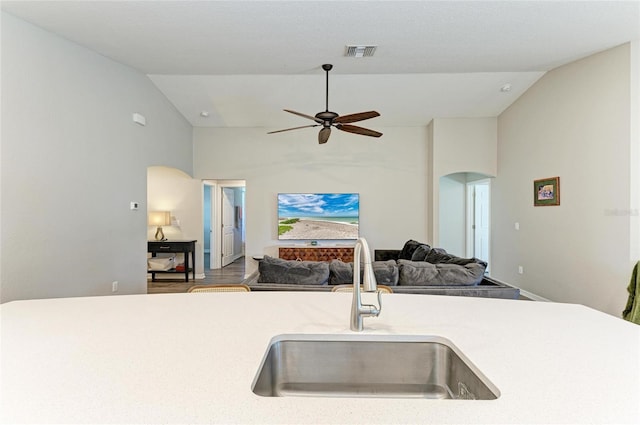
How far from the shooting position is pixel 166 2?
2803mm

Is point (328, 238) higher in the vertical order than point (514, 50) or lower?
lower

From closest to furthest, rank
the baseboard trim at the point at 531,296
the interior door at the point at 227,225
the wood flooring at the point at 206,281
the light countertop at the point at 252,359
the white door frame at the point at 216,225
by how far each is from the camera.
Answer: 1. the light countertop at the point at 252,359
2. the baseboard trim at the point at 531,296
3. the wood flooring at the point at 206,281
4. the white door frame at the point at 216,225
5. the interior door at the point at 227,225

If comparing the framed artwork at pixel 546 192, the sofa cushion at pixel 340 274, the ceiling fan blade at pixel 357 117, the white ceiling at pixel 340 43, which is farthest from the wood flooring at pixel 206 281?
the framed artwork at pixel 546 192

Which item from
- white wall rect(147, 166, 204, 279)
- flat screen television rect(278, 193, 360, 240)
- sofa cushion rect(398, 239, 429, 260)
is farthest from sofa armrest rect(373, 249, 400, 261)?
white wall rect(147, 166, 204, 279)

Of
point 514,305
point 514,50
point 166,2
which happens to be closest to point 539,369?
point 514,305

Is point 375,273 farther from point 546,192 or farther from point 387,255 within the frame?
point 546,192

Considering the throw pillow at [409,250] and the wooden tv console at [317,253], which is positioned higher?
the throw pillow at [409,250]

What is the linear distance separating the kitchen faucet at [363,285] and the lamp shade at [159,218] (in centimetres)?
581

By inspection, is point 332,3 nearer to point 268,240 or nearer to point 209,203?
point 268,240

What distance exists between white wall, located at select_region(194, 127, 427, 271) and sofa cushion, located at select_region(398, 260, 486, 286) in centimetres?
324

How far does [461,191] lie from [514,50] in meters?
3.84

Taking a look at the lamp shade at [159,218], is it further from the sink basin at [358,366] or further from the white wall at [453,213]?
the sink basin at [358,366]

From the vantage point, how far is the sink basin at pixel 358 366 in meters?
1.12

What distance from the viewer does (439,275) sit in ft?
10.1
